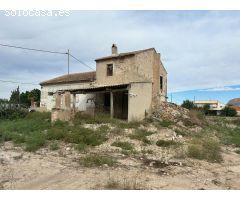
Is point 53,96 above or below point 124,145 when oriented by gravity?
above

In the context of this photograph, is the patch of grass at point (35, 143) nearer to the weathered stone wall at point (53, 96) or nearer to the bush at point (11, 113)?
the weathered stone wall at point (53, 96)

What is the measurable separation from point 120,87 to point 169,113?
4289 millimetres

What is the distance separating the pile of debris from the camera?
60.6ft

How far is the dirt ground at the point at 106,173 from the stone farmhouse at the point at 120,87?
7971 mm

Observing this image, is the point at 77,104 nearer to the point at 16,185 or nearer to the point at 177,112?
the point at 177,112

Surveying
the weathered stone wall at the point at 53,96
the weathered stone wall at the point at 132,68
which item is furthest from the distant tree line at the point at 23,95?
the weathered stone wall at the point at 132,68

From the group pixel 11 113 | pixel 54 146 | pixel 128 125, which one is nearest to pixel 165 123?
pixel 128 125

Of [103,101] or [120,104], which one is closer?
[103,101]

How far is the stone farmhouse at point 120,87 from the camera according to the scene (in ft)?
56.9

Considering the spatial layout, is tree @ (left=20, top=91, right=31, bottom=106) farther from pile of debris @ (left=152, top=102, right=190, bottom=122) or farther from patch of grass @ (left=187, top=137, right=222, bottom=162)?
patch of grass @ (left=187, top=137, right=222, bottom=162)

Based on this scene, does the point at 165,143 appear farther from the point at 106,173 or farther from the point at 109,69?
the point at 109,69

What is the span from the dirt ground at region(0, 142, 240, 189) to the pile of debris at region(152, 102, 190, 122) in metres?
8.73

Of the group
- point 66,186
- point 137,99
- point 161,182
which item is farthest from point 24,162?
point 137,99

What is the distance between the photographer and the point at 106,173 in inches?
277
